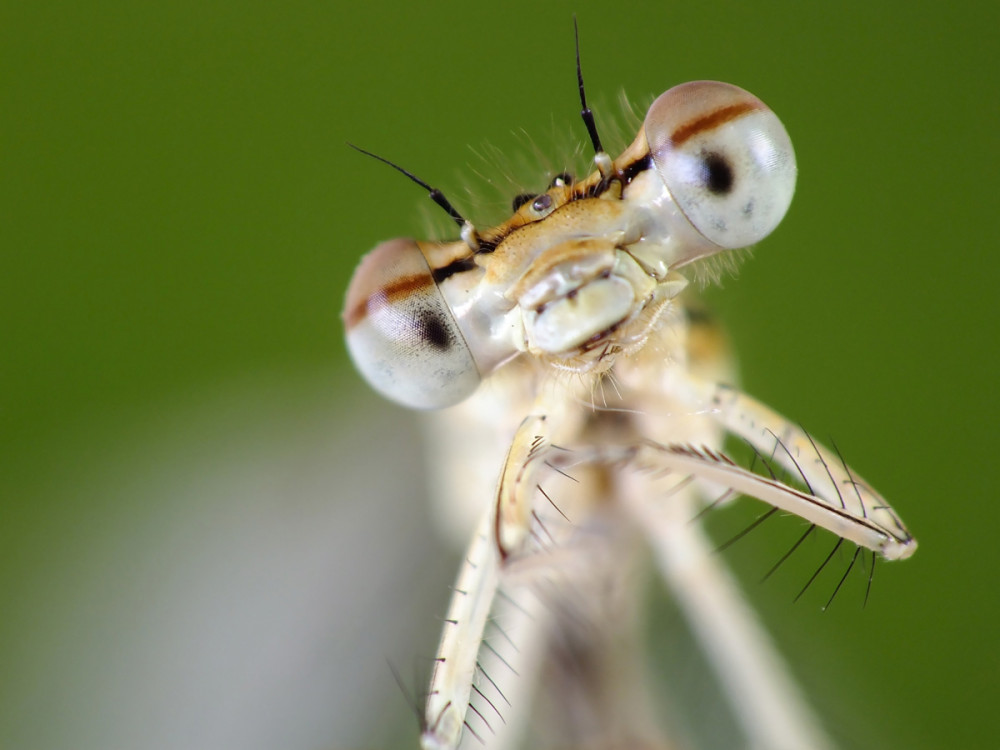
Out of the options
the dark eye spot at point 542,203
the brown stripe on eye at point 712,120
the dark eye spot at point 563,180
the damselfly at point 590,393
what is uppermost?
the dark eye spot at point 563,180

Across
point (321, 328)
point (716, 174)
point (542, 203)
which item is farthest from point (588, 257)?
→ point (321, 328)

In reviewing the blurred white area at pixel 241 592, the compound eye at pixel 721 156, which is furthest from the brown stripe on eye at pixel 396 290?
the blurred white area at pixel 241 592

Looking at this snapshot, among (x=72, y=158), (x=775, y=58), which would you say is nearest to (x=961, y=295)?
(x=775, y=58)

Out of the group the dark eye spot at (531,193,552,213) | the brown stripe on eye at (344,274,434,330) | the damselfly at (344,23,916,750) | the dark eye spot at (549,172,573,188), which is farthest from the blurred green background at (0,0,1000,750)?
the brown stripe on eye at (344,274,434,330)

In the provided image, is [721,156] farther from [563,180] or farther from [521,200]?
[521,200]

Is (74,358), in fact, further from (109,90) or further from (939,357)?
(939,357)

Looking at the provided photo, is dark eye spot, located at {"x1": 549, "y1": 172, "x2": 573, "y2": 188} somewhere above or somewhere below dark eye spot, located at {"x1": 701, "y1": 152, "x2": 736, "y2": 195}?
above

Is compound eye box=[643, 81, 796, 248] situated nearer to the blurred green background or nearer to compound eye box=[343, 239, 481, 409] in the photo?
compound eye box=[343, 239, 481, 409]

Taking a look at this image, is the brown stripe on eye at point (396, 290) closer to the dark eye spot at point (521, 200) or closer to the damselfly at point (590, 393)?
the damselfly at point (590, 393)
